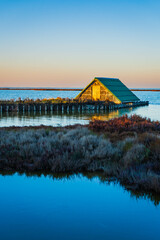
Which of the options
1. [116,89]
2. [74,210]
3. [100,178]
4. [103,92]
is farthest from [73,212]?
[116,89]

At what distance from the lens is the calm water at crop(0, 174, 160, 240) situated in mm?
5453

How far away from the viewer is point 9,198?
7.18 meters

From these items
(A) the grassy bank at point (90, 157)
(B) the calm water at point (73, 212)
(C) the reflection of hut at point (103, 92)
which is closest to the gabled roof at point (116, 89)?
(C) the reflection of hut at point (103, 92)

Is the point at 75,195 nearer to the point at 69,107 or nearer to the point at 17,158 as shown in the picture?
the point at 17,158

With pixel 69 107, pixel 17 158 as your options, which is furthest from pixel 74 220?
pixel 69 107

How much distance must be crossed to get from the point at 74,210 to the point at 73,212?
0.39 ft

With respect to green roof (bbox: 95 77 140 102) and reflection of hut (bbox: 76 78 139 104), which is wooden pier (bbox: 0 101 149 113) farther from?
green roof (bbox: 95 77 140 102)

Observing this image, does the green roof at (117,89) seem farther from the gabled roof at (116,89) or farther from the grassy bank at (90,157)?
the grassy bank at (90,157)

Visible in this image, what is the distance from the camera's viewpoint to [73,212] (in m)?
6.38

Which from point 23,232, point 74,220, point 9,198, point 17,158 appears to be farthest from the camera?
point 17,158

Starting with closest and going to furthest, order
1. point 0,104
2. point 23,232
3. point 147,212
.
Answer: point 23,232
point 147,212
point 0,104

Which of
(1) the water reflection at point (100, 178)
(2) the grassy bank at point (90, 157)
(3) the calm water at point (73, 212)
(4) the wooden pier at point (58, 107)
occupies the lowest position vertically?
(3) the calm water at point (73, 212)

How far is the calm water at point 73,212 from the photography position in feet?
17.9

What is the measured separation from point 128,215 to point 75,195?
1.63 m
